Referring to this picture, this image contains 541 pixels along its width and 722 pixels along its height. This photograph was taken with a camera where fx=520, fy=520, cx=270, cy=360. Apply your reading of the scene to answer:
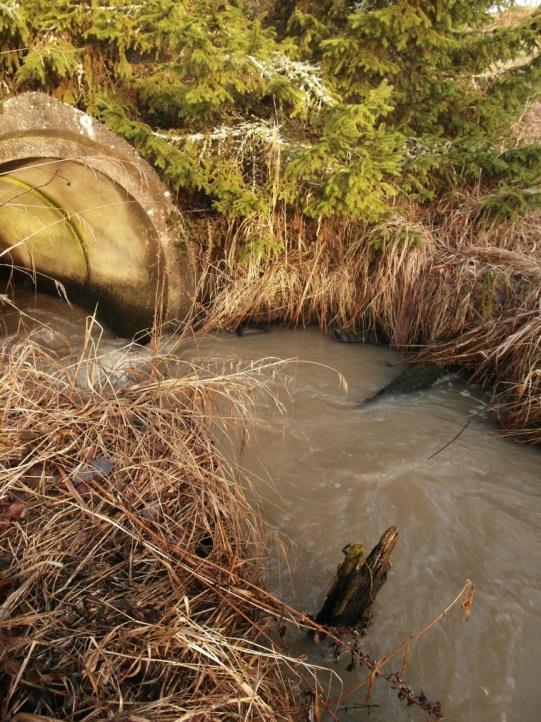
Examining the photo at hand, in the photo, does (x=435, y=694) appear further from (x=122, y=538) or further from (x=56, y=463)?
(x=56, y=463)

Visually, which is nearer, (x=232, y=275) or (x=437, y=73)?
(x=437, y=73)

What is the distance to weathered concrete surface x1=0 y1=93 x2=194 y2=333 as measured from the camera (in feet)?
13.0

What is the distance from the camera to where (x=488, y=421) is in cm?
411

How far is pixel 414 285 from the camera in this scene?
4.99m

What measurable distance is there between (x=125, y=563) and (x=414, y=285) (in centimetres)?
388

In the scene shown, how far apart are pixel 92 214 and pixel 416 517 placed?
3.95m

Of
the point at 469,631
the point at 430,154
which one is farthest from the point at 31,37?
the point at 469,631

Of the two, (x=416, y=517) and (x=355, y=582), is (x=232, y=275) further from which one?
(x=355, y=582)

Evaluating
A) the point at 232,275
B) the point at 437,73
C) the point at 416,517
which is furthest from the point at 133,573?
the point at 437,73

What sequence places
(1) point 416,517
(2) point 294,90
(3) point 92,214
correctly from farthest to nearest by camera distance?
(3) point 92,214 → (2) point 294,90 → (1) point 416,517

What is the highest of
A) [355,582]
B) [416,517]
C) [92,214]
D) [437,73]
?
[437,73]

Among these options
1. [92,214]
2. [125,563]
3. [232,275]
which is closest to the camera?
[125,563]

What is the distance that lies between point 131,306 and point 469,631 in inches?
170

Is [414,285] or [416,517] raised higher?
[414,285]
